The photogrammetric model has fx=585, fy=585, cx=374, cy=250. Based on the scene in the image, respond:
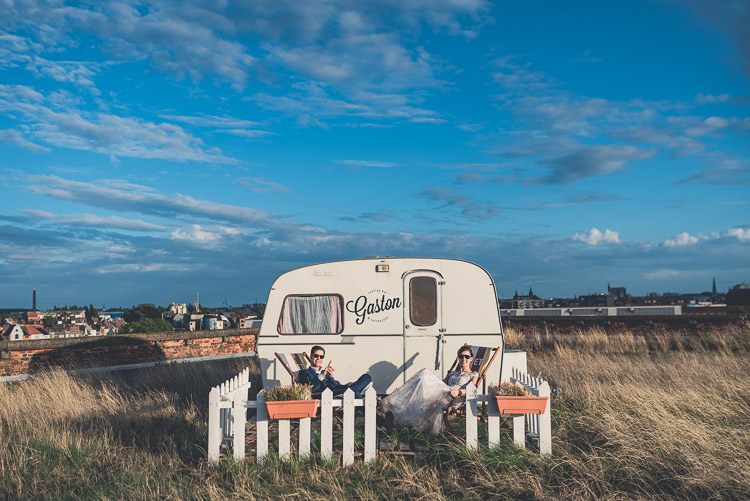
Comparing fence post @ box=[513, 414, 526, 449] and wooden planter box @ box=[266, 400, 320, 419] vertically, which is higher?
wooden planter box @ box=[266, 400, 320, 419]

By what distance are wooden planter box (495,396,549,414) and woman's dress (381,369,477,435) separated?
828 millimetres

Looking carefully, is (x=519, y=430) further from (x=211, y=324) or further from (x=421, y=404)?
(x=211, y=324)

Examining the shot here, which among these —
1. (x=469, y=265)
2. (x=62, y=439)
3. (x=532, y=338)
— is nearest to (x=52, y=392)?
(x=62, y=439)

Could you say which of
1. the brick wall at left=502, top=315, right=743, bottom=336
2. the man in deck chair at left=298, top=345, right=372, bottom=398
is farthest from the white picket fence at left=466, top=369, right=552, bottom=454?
the brick wall at left=502, top=315, right=743, bottom=336

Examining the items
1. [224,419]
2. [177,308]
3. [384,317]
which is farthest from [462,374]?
[177,308]

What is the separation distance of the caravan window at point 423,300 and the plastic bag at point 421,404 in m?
2.03

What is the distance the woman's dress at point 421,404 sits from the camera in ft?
21.3

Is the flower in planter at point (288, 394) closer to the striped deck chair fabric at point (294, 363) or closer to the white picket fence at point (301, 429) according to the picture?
the white picket fence at point (301, 429)

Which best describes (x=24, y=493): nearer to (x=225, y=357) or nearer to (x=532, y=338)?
(x=225, y=357)

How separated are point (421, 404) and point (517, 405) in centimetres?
113

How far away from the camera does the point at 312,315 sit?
8.66 meters

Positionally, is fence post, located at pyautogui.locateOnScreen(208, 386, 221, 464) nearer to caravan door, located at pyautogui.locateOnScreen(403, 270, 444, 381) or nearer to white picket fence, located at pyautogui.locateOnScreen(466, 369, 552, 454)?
white picket fence, located at pyautogui.locateOnScreen(466, 369, 552, 454)

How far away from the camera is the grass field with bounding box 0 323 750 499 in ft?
16.7

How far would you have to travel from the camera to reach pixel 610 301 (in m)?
72.9
